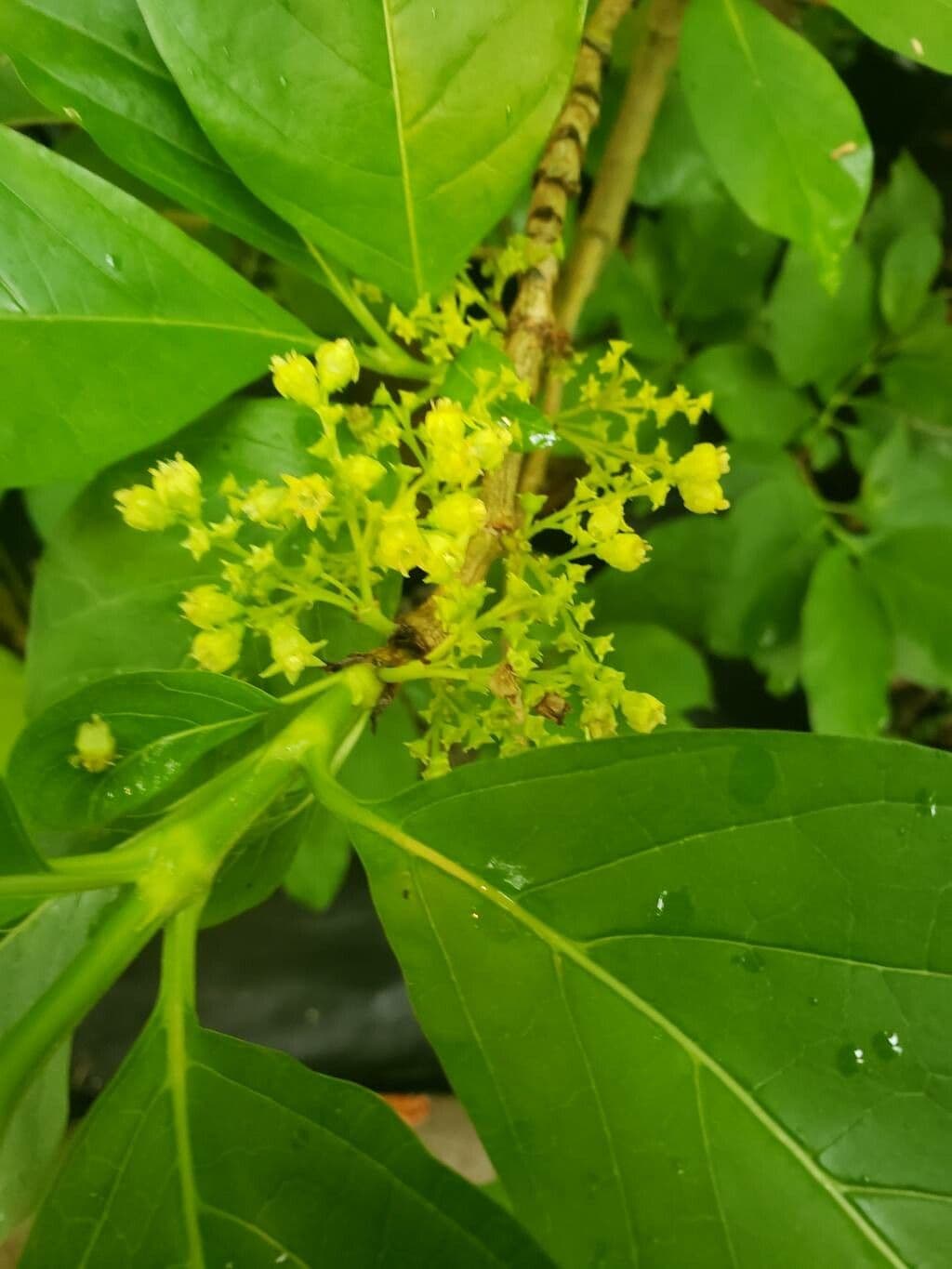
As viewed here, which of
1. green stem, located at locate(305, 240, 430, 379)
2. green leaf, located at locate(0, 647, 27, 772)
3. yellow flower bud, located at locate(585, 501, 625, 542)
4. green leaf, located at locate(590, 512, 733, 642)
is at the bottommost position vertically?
green leaf, located at locate(0, 647, 27, 772)

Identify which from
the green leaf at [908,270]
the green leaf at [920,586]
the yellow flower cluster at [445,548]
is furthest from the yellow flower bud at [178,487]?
the green leaf at [908,270]

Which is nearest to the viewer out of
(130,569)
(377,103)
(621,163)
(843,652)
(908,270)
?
(377,103)

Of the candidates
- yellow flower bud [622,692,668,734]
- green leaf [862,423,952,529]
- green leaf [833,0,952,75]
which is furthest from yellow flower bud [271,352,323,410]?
green leaf [862,423,952,529]

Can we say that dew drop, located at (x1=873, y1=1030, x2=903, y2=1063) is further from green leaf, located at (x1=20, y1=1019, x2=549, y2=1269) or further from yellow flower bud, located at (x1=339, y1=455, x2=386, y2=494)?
yellow flower bud, located at (x1=339, y1=455, x2=386, y2=494)

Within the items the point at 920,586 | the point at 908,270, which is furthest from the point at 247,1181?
the point at 908,270

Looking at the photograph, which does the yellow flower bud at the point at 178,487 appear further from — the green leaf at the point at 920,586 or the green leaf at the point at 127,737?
the green leaf at the point at 920,586

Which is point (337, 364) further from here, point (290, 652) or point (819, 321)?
point (819, 321)

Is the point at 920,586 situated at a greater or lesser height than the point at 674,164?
lesser
